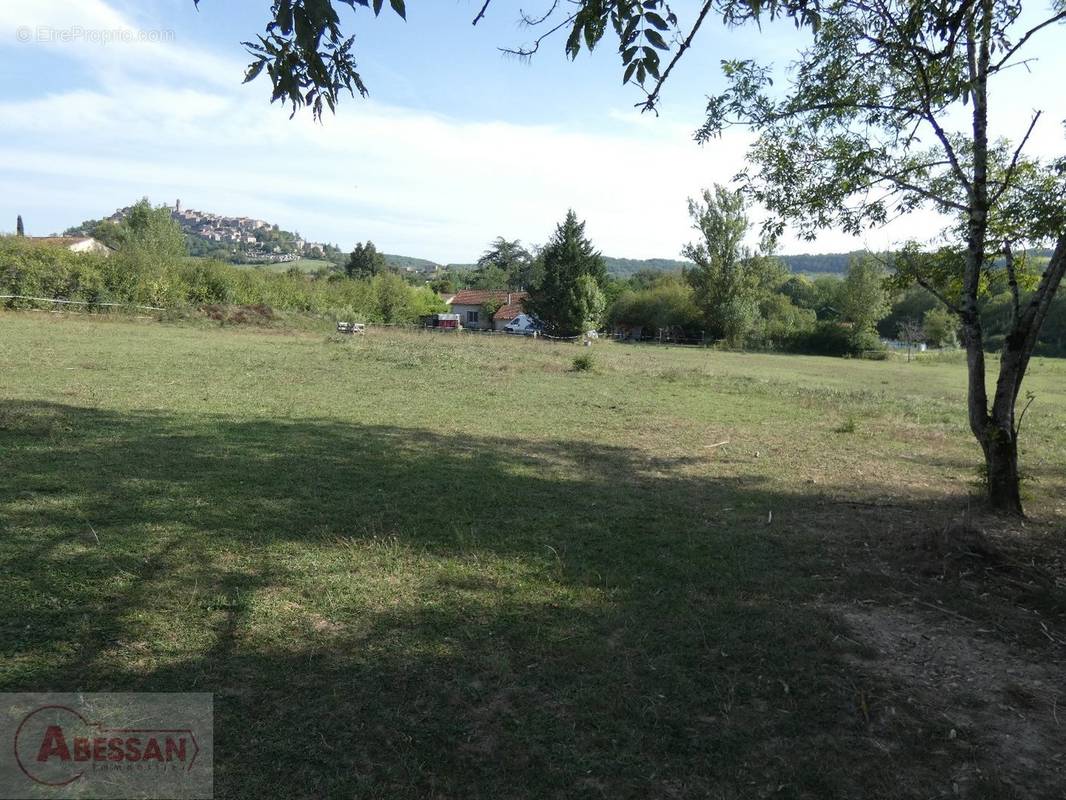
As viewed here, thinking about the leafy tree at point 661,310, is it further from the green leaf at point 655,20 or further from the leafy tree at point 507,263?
the green leaf at point 655,20

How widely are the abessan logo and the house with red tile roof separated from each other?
71349 mm

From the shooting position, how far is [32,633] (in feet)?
11.6

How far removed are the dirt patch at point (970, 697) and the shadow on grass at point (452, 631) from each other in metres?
0.12

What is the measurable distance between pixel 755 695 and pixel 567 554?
85.9 inches

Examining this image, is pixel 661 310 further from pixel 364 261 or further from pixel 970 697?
pixel 970 697

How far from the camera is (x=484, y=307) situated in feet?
260

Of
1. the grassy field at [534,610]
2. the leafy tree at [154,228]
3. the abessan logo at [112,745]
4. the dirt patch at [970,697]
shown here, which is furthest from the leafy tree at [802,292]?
the abessan logo at [112,745]

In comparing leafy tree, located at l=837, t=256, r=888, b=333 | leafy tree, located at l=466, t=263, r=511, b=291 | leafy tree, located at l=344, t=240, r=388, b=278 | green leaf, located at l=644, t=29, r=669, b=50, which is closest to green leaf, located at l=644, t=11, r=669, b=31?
green leaf, located at l=644, t=29, r=669, b=50

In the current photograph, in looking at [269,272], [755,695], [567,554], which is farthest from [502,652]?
[269,272]

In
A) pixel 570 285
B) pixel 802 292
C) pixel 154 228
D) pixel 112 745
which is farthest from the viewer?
pixel 802 292

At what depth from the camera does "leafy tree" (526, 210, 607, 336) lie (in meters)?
53.0

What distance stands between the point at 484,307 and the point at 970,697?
Result: 3046 inches

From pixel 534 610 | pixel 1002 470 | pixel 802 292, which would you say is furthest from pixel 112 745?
pixel 802 292

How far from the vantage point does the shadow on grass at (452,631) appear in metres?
2.78
